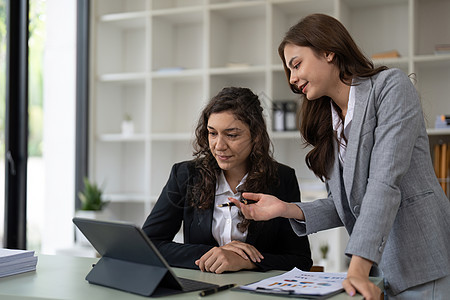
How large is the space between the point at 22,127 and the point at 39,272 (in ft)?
7.75

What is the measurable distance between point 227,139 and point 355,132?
703 mm

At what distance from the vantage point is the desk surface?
4.60ft

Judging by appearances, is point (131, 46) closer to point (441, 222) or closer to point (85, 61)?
point (85, 61)

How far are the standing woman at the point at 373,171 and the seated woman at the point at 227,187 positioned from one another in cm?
43

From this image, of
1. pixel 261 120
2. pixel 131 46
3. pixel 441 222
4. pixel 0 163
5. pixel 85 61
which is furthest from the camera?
pixel 131 46

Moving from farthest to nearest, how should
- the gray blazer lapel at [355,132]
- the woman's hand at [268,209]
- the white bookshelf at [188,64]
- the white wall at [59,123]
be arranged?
the white wall at [59,123] → the white bookshelf at [188,64] → the woman's hand at [268,209] → the gray blazer lapel at [355,132]

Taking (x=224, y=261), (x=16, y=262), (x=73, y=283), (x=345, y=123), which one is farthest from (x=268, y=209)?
(x=16, y=262)

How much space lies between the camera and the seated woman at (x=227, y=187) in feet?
6.89

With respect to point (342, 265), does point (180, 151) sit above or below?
above

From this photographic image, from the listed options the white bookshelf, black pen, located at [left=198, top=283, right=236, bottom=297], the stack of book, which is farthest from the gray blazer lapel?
the white bookshelf

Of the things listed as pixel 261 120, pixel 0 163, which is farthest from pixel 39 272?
pixel 0 163

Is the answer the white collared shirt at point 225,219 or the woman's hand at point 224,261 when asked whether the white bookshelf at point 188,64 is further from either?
the woman's hand at point 224,261

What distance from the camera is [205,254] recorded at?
180 cm

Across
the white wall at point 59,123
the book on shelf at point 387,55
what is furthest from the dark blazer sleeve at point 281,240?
the white wall at point 59,123
